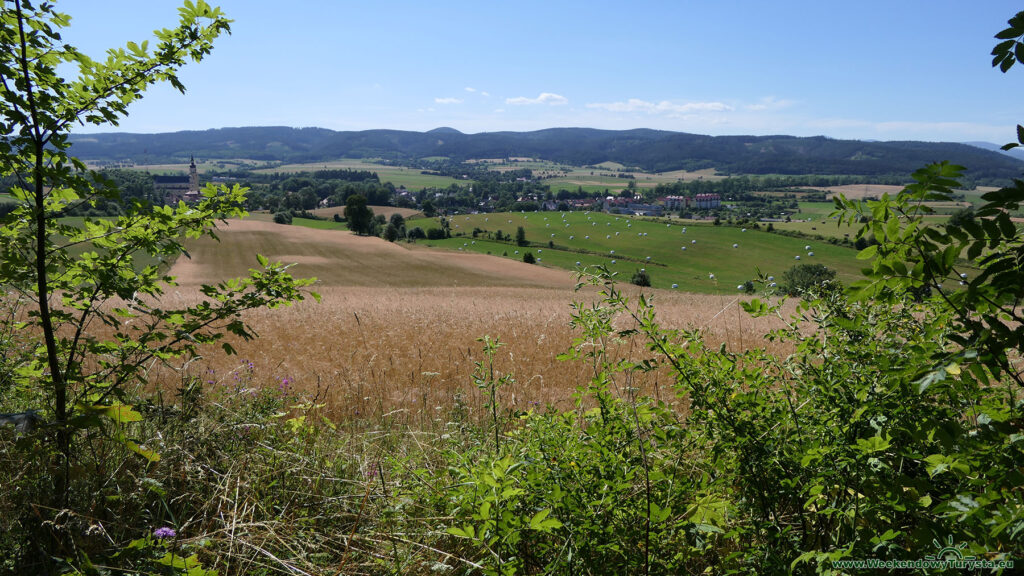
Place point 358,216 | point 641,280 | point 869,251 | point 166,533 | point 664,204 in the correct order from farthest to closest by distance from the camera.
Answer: point 664,204
point 358,216
point 641,280
point 166,533
point 869,251

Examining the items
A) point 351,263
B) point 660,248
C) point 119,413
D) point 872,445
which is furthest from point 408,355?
point 660,248

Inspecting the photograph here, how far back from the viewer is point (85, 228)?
360 cm

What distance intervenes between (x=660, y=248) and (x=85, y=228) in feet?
312

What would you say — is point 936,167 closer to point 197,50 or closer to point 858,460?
point 858,460

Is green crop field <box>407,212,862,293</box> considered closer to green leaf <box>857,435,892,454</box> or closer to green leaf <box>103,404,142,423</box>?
green leaf <box>857,435,892,454</box>

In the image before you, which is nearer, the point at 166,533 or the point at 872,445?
the point at 872,445

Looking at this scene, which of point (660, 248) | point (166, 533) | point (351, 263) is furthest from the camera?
point (660, 248)

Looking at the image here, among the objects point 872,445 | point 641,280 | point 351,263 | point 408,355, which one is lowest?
point 641,280

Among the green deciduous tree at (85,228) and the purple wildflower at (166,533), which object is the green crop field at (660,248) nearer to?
the green deciduous tree at (85,228)

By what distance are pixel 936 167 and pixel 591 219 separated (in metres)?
127

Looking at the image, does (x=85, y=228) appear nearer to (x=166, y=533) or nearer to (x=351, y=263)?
(x=166, y=533)

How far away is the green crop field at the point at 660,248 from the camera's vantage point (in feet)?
246

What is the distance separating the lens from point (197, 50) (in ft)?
12.0

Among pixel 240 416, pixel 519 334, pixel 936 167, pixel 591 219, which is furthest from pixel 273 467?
pixel 591 219
